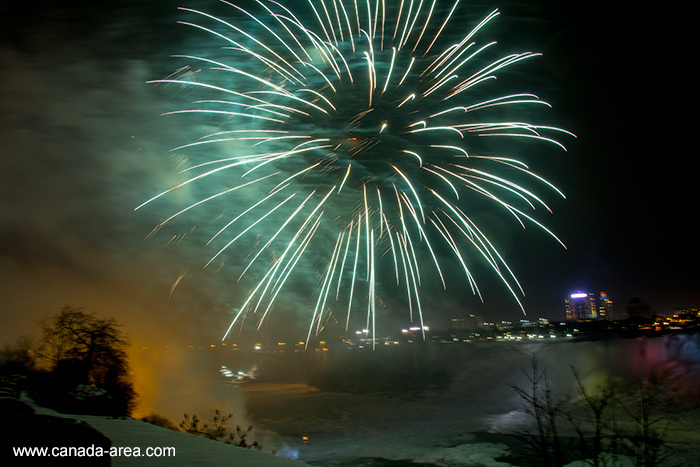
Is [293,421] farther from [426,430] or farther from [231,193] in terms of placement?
[231,193]

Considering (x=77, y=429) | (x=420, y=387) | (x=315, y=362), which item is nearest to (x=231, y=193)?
(x=77, y=429)

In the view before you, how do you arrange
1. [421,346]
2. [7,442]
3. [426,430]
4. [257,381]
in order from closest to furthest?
[7,442], [426,430], [257,381], [421,346]

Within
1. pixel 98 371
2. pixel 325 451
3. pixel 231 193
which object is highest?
pixel 231 193

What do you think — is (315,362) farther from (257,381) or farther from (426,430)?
(426,430)

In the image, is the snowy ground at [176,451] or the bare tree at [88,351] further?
the bare tree at [88,351]

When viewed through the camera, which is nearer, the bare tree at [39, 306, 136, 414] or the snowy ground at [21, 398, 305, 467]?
the snowy ground at [21, 398, 305, 467]

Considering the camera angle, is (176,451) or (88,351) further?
(88,351)

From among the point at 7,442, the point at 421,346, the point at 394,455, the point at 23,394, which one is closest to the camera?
the point at 7,442

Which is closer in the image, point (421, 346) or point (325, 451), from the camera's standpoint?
point (325, 451)

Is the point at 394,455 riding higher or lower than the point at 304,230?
lower
